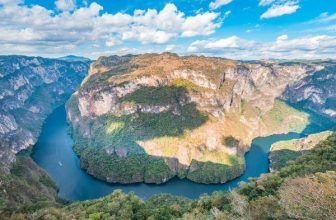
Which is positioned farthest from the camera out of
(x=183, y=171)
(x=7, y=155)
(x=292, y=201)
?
(x=183, y=171)

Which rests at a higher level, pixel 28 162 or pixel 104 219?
pixel 104 219

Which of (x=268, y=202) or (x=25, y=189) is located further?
(x=25, y=189)

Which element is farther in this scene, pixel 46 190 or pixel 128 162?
pixel 128 162

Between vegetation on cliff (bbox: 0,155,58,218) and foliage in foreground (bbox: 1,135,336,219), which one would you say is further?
vegetation on cliff (bbox: 0,155,58,218)

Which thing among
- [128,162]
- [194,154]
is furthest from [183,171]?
[128,162]

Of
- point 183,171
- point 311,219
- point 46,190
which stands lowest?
point 183,171

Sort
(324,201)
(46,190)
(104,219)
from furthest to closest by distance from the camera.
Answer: (46,190), (104,219), (324,201)

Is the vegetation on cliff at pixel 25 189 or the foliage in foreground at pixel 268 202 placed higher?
the foliage in foreground at pixel 268 202

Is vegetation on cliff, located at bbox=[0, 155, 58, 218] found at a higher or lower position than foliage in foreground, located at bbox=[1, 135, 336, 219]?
lower

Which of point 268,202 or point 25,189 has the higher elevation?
point 268,202

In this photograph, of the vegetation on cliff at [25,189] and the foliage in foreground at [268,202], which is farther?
the vegetation on cliff at [25,189]

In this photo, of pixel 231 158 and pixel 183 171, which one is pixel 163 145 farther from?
pixel 231 158
